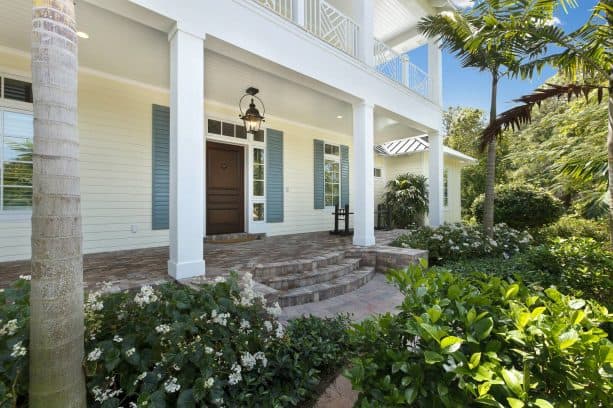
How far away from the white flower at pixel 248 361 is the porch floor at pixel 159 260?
1460 millimetres

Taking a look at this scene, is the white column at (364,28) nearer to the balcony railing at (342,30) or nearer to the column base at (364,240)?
the balcony railing at (342,30)

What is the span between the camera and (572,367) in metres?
0.93

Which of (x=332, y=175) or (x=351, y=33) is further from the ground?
(x=351, y=33)

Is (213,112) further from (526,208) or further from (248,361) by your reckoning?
(526,208)

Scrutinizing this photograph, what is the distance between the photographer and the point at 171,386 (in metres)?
1.31

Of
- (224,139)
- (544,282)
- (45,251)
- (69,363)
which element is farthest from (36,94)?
(224,139)

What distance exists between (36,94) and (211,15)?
8.66 feet

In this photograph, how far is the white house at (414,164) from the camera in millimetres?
10070

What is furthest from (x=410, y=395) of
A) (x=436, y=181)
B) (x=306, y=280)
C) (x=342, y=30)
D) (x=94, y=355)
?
(x=436, y=181)

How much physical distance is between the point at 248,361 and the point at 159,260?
3020 mm

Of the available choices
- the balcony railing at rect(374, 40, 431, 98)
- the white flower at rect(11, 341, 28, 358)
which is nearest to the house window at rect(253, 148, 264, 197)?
the balcony railing at rect(374, 40, 431, 98)

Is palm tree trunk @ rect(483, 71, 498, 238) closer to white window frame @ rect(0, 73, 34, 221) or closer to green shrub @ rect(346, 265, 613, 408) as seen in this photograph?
green shrub @ rect(346, 265, 613, 408)

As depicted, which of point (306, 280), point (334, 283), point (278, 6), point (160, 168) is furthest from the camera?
point (160, 168)

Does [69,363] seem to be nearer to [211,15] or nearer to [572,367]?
→ [572,367]
